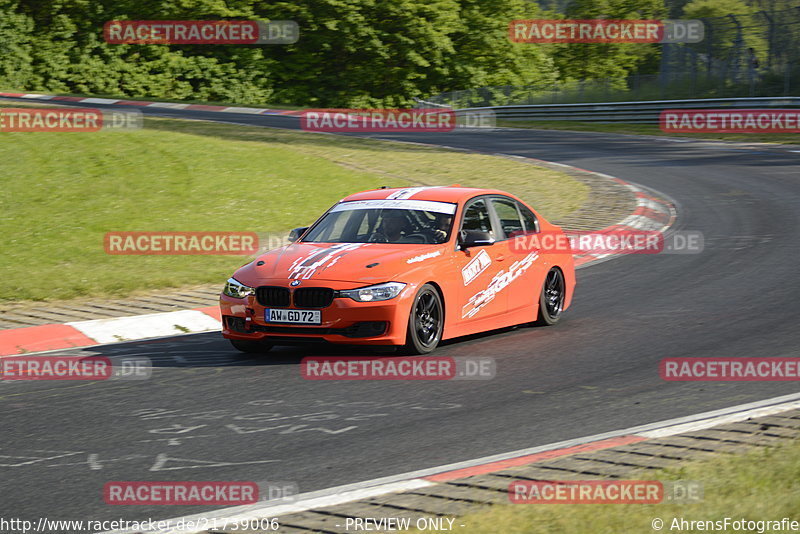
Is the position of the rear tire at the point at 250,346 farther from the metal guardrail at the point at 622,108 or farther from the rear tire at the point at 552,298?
the metal guardrail at the point at 622,108

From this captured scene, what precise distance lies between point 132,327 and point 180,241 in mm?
4601

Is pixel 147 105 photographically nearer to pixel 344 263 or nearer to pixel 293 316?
pixel 344 263

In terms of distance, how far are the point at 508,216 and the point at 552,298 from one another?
98cm

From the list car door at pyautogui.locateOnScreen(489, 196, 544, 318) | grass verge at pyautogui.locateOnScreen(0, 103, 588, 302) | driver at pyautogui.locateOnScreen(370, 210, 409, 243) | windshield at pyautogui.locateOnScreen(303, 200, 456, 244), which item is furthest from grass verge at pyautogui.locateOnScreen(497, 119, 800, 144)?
driver at pyautogui.locateOnScreen(370, 210, 409, 243)

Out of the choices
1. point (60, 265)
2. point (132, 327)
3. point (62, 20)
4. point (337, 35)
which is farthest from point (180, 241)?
point (337, 35)

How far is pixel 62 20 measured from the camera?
52.9 meters

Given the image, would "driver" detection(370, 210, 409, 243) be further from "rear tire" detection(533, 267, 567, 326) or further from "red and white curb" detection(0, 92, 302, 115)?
"red and white curb" detection(0, 92, 302, 115)

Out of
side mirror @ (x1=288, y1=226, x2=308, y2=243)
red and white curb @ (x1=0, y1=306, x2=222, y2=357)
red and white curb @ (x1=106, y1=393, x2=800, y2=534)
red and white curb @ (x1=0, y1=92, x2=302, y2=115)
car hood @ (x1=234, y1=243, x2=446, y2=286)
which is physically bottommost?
red and white curb @ (x1=0, y1=306, x2=222, y2=357)

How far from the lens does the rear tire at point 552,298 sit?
11.1 metres

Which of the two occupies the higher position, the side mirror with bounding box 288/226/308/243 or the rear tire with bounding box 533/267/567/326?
the side mirror with bounding box 288/226/308/243

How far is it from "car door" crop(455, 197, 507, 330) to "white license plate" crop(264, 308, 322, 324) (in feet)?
4.66

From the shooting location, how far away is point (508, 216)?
11.1 meters

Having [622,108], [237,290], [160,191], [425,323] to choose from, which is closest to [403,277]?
[425,323]

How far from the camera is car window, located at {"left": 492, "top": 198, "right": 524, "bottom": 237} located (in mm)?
10992
